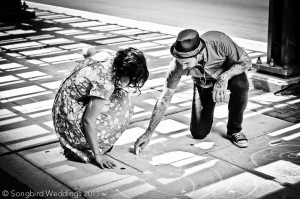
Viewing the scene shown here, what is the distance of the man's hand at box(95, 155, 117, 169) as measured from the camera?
13.2 feet

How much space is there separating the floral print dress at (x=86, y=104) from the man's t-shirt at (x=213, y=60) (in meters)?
0.41

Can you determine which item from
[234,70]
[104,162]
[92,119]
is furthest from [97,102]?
[234,70]

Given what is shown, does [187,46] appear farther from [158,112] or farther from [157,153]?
[157,153]

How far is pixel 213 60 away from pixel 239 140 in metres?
0.74

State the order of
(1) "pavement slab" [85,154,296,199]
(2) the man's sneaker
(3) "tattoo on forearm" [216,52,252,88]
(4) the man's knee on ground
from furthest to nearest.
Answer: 1. (4) the man's knee on ground
2. (2) the man's sneaker
3. (3) "tattoo on forearm" [216,52,252,88]
4. (1) "pavement slab" [85,154,296,199]

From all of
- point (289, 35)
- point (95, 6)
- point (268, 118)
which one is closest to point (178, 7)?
point (95, 6)

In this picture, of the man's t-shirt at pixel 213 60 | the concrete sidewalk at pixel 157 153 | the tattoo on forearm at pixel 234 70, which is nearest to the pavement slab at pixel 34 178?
the concrete sidewalk at pixel 157 153

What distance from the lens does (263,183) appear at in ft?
12.5

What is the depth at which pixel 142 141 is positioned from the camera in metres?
4.26

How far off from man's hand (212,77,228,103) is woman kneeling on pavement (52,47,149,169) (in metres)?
0.65

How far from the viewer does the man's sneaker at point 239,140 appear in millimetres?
4434

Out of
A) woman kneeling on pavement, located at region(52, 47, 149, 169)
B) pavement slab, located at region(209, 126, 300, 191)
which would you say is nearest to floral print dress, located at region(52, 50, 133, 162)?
woman kneeling on pavement, located at region(52, 47, 149, 169)

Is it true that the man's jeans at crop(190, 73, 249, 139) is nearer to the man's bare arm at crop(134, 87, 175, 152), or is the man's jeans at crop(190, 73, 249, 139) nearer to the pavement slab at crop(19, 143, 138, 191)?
the man's bare arm at crop(134, 87, 175, 152)

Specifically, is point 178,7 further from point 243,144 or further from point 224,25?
point 243,144
